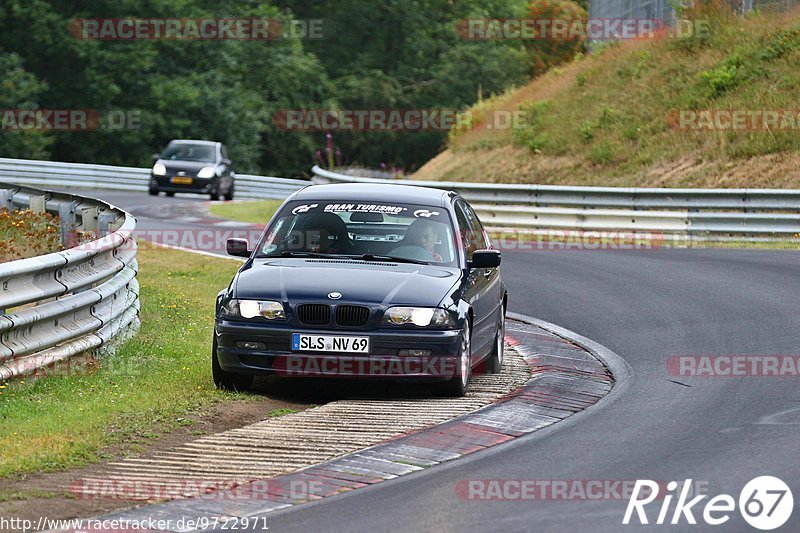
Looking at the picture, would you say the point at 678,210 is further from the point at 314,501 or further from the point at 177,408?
the point at 314,501

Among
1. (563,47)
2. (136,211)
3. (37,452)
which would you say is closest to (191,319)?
(37,452)

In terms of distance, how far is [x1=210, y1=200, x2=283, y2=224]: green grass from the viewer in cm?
3009

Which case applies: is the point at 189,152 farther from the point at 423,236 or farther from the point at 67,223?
the point at 423,236

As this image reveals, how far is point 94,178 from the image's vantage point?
4275 centimetres

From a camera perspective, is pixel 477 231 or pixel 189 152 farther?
pixel 189 152

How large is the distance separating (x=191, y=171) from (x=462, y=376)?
26.5m

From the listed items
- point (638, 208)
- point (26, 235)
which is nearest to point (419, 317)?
point (26, 235)

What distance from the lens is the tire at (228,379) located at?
1062 cm

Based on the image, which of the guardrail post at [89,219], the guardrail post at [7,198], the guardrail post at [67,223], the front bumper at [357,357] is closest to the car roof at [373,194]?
the front bumper at [357,357]

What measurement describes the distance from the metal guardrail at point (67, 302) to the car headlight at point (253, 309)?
1.16m

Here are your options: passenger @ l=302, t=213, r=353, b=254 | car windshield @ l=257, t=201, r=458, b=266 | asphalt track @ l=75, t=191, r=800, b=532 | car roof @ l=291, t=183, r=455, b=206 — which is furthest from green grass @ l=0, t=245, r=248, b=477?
asphalt track @ l=75, t=191, r=800, b=532

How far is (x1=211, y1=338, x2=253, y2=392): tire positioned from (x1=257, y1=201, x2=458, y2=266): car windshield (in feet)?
3.77

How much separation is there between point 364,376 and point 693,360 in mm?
3380

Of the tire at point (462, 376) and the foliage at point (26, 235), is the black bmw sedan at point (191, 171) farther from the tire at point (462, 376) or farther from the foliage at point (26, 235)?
the tire at point (462, 376)
